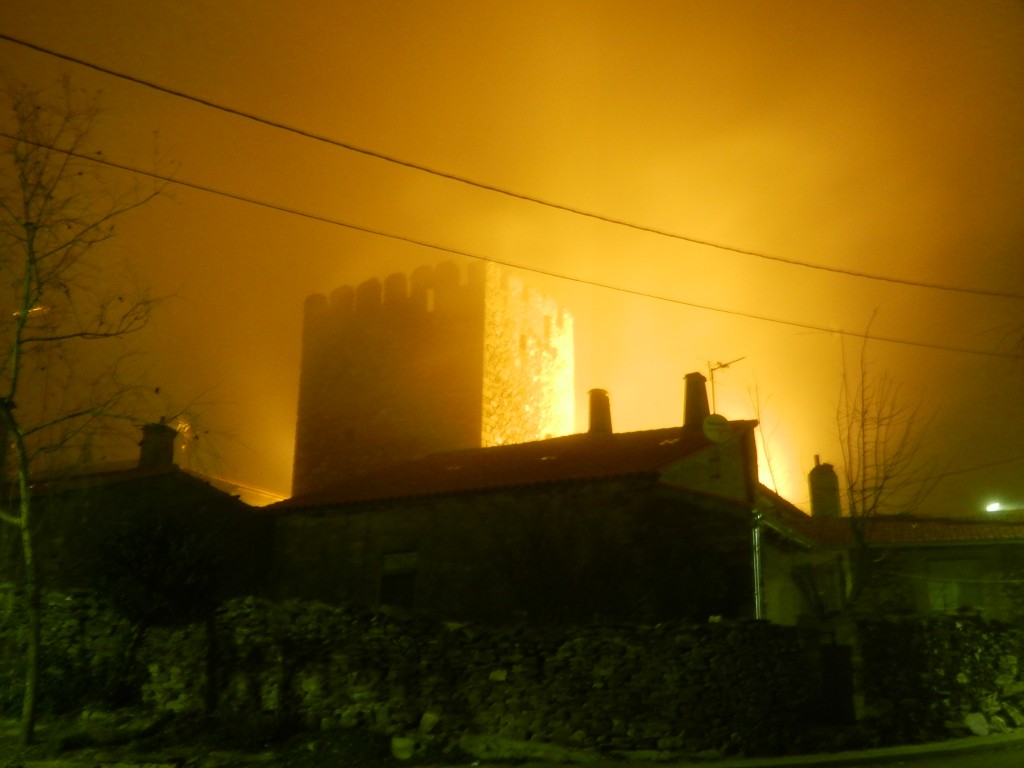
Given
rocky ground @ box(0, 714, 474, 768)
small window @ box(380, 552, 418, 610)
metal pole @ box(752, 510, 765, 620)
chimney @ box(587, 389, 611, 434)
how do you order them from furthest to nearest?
1. chimney @ box(587, 389, 611, 434)
2. small window @ box(380, 552, 418, 610)
3. metal pole @ box(752, 510, 765, 620)
4. rocky ground @ box(0, 714, 474, 768)

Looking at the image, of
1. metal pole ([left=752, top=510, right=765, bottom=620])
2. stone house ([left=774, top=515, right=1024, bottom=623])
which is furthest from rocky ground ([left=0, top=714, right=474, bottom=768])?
stone house ([left=774, top=515, right=1024, bottom=623])

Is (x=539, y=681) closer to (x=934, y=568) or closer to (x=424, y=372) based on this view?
(x=934, y=568)

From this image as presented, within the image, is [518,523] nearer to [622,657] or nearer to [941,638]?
[622,657]

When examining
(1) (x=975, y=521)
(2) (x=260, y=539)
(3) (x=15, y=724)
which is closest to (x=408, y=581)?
(2) (x=260, y=539)

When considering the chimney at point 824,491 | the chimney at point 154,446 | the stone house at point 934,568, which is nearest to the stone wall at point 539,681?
the stone house at point 934,568

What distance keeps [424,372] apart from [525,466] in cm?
1701

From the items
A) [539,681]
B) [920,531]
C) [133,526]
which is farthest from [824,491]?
[133,526]

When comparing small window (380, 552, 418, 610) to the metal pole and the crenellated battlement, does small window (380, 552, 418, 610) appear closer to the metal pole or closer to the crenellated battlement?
the metal pole

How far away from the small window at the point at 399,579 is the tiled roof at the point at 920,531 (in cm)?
968

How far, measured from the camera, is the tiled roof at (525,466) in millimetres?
18266

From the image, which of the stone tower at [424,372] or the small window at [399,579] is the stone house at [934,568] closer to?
the small window at [399,579]

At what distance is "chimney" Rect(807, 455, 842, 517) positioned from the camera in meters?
29.2

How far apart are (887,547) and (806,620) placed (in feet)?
28.3

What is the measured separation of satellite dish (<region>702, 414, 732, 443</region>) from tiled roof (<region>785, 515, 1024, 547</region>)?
4.13 meters
